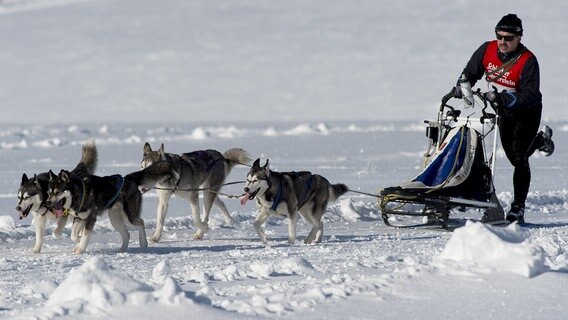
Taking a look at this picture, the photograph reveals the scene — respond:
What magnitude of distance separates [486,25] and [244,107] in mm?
9734

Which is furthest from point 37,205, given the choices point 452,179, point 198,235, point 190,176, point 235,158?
point 452,179

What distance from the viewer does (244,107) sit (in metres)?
28.5

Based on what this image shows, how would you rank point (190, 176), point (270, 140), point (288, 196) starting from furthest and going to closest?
point (270, 140)
point (190, 176)
point (288, 196)

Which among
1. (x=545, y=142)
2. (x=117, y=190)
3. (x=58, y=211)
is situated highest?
(x=545, y=142)

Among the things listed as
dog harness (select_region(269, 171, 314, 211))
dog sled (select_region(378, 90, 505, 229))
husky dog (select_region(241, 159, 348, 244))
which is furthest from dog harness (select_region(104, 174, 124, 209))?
dog sled (select_region(378, 90, 505, 229))

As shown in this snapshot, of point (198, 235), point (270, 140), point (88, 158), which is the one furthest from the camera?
point (270, 140)

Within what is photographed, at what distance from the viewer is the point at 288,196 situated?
7285 millimetres

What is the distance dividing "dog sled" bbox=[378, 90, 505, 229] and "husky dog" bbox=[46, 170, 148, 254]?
66.1 inches

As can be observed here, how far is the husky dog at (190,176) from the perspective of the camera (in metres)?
7.75

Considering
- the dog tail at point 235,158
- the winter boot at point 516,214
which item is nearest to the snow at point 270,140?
the winter boot at point 516,214

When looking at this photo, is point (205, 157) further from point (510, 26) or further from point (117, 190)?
point (510, 26)

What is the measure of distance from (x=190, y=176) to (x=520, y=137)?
247 centimetres

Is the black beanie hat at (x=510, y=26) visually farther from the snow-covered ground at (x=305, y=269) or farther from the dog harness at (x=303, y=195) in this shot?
the dog harness at (x=303, y=195)

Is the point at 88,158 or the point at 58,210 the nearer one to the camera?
the point at 58,210
